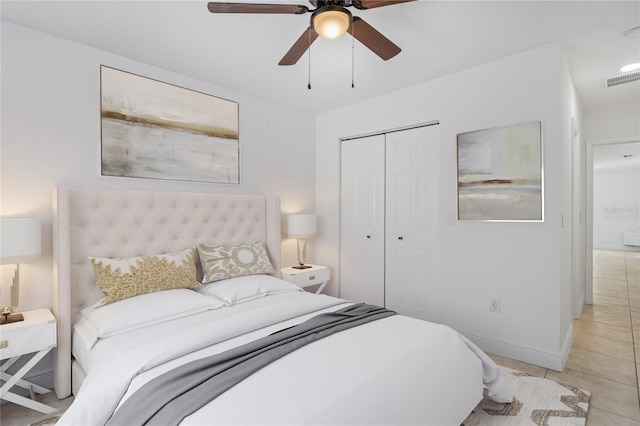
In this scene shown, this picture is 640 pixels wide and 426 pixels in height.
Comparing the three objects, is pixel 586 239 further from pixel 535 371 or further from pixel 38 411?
pixel 38 411

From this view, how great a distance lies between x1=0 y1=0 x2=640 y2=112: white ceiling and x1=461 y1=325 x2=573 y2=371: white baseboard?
233cm

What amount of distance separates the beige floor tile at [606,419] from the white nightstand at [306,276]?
2.41m

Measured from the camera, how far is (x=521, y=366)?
2.59 meters

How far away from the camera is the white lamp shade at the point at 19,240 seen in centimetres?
193

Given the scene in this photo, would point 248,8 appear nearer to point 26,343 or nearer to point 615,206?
point 26,343

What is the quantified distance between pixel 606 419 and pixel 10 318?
3.60 m

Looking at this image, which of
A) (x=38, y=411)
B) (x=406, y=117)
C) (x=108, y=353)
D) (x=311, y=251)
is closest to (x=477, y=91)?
(x=406, y=117)

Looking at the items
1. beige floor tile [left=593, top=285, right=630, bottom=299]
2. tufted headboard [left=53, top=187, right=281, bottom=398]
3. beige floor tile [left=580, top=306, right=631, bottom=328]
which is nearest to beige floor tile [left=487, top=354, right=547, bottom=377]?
beige floor tile [left=580, top=306, right=631, bottom=328]

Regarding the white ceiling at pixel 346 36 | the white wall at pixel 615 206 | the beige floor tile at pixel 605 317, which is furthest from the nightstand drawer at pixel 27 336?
the white wall at pixel 615 206

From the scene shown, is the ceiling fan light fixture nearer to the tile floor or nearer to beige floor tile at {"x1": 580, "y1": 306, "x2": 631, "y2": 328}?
the tile floor

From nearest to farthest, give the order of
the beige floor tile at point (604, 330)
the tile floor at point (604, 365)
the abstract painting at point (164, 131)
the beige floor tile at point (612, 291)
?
the tile floor at point (604, 365) → the abstract painting at point (164, 131) → the beige floor tile at point (604, 330) → the beige floor tile at point (612, 291)

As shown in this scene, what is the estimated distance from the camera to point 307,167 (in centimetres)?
419

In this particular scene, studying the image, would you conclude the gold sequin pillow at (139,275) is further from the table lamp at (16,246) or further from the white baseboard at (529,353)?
the white baseboard at (529,353)

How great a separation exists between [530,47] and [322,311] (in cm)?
255
